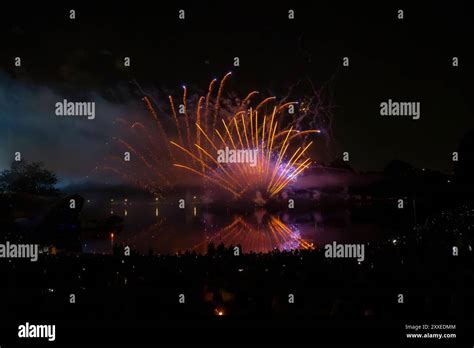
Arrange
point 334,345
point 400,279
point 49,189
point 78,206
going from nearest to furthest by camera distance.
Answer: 1. point 334,345
2. point 400,279
3. point 78,206
4. point 49,189

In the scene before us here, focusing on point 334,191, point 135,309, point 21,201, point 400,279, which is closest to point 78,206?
point 21,201

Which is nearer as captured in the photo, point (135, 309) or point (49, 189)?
point (135, 309)

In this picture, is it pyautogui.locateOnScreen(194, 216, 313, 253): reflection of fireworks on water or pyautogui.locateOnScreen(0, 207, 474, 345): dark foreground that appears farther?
pyautogui.locateOnScreen(194, 216, 313, 253): reflection of fireworks on water

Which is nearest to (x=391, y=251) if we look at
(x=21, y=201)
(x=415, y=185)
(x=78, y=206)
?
(x=21, y=201)

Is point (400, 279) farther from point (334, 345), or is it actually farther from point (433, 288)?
point (334, 345)

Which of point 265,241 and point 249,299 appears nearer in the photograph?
point 249,299

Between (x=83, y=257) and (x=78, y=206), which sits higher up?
(x=78, y=206)

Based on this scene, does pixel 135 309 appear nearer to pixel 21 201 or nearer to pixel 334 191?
pixel 21 201

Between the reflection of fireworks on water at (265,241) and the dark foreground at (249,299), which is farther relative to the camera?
the reflection of fireworks on water at (265,241)

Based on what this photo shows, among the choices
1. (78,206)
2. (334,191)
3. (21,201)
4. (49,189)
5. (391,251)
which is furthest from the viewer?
(334,191)

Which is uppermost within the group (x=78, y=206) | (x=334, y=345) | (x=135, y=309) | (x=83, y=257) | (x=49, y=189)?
(x=49, y=189)
